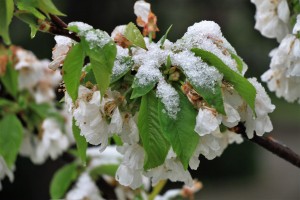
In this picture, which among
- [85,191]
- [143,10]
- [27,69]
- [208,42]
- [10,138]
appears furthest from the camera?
[27,69]

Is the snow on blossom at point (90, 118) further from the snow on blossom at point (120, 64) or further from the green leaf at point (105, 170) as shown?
the green leaf at point (105, 170)

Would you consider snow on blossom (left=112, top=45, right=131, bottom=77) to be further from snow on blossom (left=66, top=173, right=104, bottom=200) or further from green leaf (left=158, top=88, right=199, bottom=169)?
snow on blossom (left=66, top=173, right=104, bottom=200)

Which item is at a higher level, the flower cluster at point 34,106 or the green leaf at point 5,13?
the green leaf at point 5,13

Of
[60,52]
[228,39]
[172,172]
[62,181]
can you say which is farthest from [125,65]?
[228,39]

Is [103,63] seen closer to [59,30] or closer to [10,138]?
[59,30]

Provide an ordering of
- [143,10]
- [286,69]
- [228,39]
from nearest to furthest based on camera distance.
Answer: [143,10] → [286,69] → [228,39]

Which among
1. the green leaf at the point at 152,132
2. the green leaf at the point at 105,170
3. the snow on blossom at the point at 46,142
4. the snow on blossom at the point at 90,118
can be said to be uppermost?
the green leaf at the point at 152,132

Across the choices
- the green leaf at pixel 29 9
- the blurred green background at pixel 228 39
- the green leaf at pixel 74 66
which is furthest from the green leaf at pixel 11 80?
the blurred green background at pixel 228 39

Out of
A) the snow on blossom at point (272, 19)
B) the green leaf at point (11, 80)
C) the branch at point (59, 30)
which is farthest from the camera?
the green leaf at point (11, 80)
